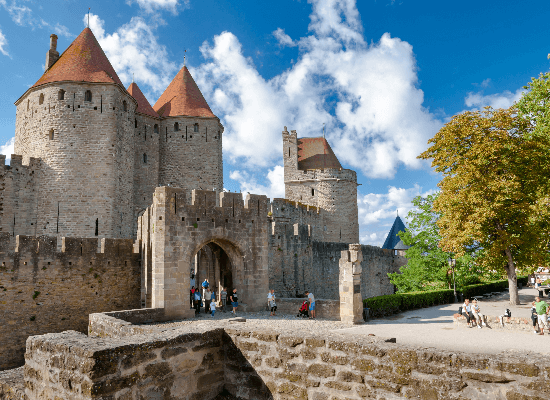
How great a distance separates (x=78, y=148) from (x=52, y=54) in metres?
8.78

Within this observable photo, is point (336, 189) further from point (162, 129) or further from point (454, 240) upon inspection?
point (454, 240)

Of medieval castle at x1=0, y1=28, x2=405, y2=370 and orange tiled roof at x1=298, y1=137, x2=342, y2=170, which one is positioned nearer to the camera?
medieval castle at x1=0, y1=28, x2=405, y2=370

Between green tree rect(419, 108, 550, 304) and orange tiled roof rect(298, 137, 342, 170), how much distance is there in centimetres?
2164

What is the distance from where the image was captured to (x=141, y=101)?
105 ft

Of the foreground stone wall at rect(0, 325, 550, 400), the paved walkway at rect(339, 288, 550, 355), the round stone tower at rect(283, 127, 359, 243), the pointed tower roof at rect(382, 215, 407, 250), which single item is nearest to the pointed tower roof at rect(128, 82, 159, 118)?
the round stone tower at rect(283, 127, 359, 243)

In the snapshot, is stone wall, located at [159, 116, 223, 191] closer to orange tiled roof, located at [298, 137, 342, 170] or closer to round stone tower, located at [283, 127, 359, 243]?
round stone tower, located at [283, 127, 359, 243]

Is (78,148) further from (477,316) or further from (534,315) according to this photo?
(534,315)

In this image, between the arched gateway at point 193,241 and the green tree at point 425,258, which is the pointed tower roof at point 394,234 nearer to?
the green tree at point 425,258

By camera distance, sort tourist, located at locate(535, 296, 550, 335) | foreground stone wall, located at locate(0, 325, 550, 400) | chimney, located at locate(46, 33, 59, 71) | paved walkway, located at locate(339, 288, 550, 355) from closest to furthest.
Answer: foreground stone wall, located at locate(0, 325, 550, 400) < paved walkway, located at locate(339, 288, 550, 355) < tourist, located at locate(535, 296, 550, 335) < chimney, located at locate(46, 33, 59, 71)

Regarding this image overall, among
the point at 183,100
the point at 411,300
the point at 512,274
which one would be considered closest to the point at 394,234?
the point at 512,274

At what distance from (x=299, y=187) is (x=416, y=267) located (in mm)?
18096

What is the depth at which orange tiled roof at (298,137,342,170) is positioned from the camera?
42.2 meters

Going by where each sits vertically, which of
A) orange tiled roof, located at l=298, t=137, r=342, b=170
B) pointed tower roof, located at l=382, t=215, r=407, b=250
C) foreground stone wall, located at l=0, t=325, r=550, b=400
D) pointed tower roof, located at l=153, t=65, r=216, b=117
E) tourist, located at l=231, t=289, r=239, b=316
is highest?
pointed tower roof, located at l=153, t=65, r=216, b=117

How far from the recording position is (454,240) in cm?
1898
